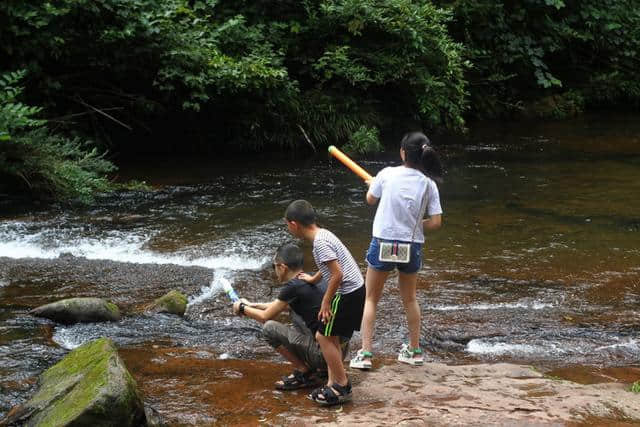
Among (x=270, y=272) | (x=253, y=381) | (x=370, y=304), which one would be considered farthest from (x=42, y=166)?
(x=370, y=304)

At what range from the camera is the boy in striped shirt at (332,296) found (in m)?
4.54

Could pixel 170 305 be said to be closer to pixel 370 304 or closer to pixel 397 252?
pixel 370 304

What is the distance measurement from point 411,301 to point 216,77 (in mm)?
7885

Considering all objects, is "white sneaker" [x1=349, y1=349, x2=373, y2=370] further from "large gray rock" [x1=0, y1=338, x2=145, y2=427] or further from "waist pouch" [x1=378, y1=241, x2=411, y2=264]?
"large gray rock" [x1=0, y1=338, x2=145, y2=427]

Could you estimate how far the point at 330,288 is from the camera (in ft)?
14.8

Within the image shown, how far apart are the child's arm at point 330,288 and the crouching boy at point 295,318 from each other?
0.09 m

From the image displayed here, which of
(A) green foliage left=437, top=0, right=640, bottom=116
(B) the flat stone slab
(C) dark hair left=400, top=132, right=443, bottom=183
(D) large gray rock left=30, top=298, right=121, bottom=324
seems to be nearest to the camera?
(B) the flat stone slab

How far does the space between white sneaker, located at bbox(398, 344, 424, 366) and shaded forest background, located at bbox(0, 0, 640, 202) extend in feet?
20.7

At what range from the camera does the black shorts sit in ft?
15.0

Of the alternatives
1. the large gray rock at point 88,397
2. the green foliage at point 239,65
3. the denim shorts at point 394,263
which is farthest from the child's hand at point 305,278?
the green foliage at point 239,65

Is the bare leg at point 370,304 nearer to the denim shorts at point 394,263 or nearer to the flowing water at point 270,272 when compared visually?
the denim shorts at point 394,263

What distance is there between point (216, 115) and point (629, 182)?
726cm

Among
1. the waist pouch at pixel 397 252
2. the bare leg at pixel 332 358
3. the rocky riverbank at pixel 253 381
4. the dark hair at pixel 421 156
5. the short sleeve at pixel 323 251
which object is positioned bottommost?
the rocky riverbank at pixel 253 381

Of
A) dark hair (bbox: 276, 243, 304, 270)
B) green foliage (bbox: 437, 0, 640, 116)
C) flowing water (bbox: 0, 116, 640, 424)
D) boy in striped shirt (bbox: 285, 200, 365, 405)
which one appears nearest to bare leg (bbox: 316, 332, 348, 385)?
boy in striped shirt (bbox: 285, 200, 365, 405)
